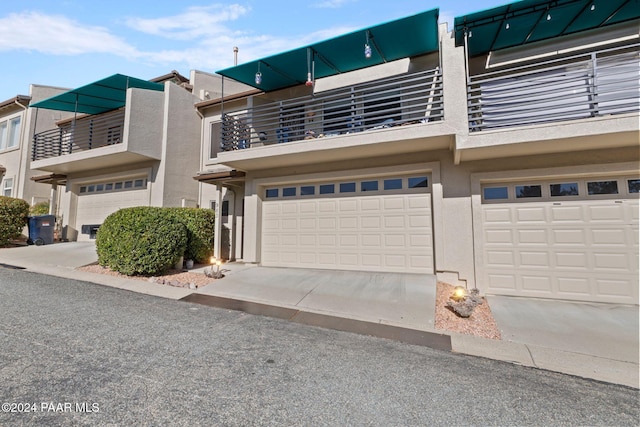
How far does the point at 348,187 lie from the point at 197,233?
561 centimetres

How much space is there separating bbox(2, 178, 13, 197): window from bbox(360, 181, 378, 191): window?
20222 millimetres

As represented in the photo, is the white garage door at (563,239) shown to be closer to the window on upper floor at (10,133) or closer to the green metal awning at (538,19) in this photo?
the green metal awning at (538,19)

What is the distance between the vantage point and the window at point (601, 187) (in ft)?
20.8

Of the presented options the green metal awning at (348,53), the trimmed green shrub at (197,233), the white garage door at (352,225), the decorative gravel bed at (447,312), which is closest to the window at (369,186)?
the white garage door at (352,225)

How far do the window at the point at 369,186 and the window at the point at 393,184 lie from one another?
0.29m

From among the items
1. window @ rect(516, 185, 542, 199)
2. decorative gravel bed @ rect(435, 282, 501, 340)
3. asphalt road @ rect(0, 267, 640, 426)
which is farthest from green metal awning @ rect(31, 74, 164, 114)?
window @ rect(516, 185, 542, 199)

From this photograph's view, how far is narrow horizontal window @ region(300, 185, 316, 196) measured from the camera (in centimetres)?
919

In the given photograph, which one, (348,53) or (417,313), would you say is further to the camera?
(348,53)

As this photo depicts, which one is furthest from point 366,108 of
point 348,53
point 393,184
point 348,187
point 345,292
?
point 345,292

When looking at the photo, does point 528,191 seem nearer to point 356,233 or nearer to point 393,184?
point 393,184

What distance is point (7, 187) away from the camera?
648 inches

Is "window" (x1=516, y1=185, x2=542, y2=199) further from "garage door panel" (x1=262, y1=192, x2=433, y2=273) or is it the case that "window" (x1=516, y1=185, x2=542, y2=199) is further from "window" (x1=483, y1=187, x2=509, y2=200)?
"garage door panel" (x1=262, y1=192, x2=433, y2=273)

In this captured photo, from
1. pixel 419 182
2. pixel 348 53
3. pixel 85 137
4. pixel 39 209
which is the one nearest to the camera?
pixel 419 182

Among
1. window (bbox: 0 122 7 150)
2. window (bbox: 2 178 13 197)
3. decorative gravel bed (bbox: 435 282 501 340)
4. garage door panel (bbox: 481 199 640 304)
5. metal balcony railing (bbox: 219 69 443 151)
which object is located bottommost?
decorative gravel bed (bbox: 435 282 501 340)
